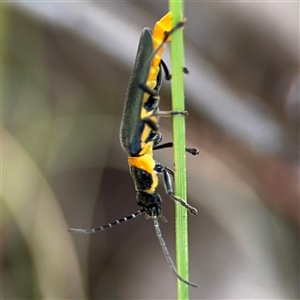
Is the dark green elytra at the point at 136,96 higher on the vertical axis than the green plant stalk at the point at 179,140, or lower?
higher

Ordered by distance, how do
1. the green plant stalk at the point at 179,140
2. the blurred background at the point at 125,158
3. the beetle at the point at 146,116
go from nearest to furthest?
the green plant stalk at the point at 179,140 → the beetle at the point at 146,116 → the blurred background at the point at 125,158

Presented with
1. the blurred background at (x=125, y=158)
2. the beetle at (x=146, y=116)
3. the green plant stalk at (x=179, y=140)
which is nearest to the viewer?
the green plant stalk at (x=179, y=140)

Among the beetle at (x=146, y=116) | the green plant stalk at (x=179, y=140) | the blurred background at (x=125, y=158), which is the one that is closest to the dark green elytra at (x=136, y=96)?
the beetle at (x=146, y=116)

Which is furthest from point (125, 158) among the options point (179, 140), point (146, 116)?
point (179, 140)

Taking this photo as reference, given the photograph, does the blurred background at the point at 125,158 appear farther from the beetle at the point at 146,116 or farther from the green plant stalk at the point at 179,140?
the green plant stalk at the point at 179,140

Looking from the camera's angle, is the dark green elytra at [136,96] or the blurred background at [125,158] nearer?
the dark green elytra at [136,96]

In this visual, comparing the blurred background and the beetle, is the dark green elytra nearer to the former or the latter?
the beetle
